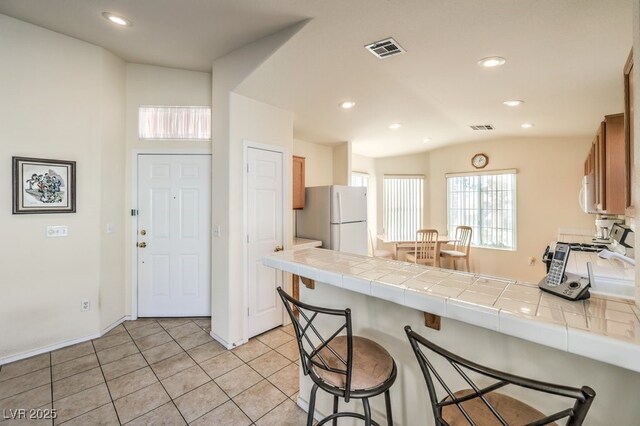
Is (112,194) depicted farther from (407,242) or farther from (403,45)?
(407,242)

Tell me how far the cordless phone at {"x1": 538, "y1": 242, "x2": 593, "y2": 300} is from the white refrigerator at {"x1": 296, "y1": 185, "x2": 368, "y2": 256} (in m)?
2.77

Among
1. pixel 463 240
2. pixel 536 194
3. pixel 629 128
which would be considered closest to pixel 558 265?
pixel 629 128

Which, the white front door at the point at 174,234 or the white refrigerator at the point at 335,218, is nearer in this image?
the white front door at the point at 174,234

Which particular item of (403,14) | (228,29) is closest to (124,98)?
(228,29)

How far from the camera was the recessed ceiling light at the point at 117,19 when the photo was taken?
7.39 feet

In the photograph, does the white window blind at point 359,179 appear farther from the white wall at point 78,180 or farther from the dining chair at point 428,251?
the white wall at point 78,180

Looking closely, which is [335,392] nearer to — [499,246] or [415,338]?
[415,338]

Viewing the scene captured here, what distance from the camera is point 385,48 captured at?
2.07 metres

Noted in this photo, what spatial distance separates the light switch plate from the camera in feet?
8.56

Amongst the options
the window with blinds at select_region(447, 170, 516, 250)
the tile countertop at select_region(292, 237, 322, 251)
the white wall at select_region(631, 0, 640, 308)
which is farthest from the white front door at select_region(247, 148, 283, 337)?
the window with blinds at select_region(447, 170, 516, 250)

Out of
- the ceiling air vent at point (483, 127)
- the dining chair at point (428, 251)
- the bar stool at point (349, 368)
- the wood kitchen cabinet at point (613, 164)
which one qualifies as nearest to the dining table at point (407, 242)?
the dining chair at point (428, 251)

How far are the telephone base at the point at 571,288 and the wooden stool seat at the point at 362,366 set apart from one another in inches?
28.8

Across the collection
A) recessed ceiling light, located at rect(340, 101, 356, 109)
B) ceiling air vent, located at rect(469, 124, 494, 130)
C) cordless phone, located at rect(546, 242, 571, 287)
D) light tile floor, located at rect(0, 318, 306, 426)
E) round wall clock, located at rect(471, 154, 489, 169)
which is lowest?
light tile floor, located at rect(0, 318, 306, 426)

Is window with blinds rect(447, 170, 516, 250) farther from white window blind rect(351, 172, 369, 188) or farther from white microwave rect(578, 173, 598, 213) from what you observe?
white microwave rect(578, 173, 598, 213)
